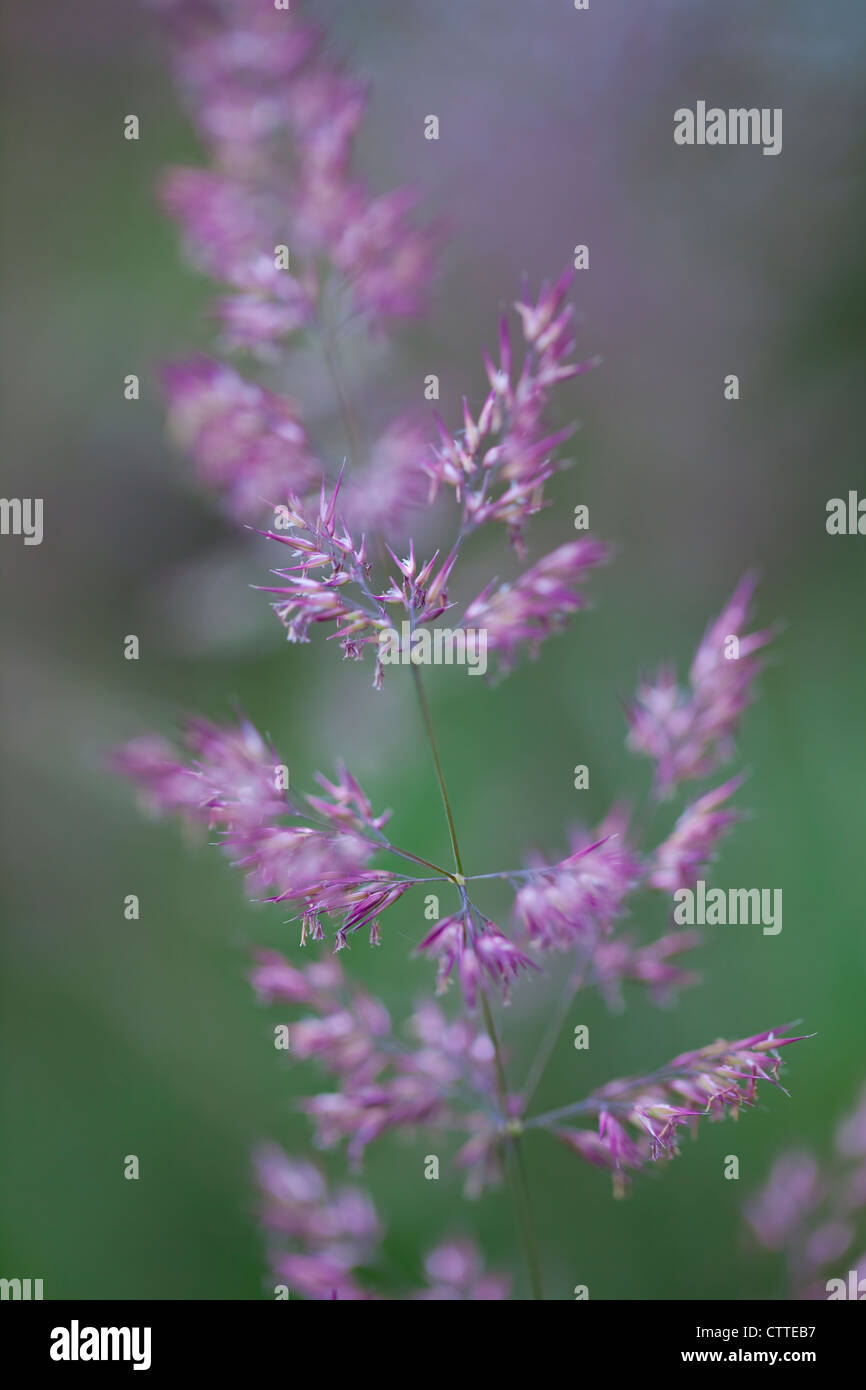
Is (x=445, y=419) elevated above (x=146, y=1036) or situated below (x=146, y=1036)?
above


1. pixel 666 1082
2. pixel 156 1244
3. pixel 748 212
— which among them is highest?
pixel 748 212

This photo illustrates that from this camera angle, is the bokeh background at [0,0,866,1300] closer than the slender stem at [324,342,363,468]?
No

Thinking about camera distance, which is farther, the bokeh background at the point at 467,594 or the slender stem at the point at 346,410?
the bokeh background at the point at 467,594

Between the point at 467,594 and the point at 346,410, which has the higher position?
the point at 346,410

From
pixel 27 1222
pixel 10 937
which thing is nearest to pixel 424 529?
pixel 10 937

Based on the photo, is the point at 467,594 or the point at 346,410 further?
the point at 467,594
